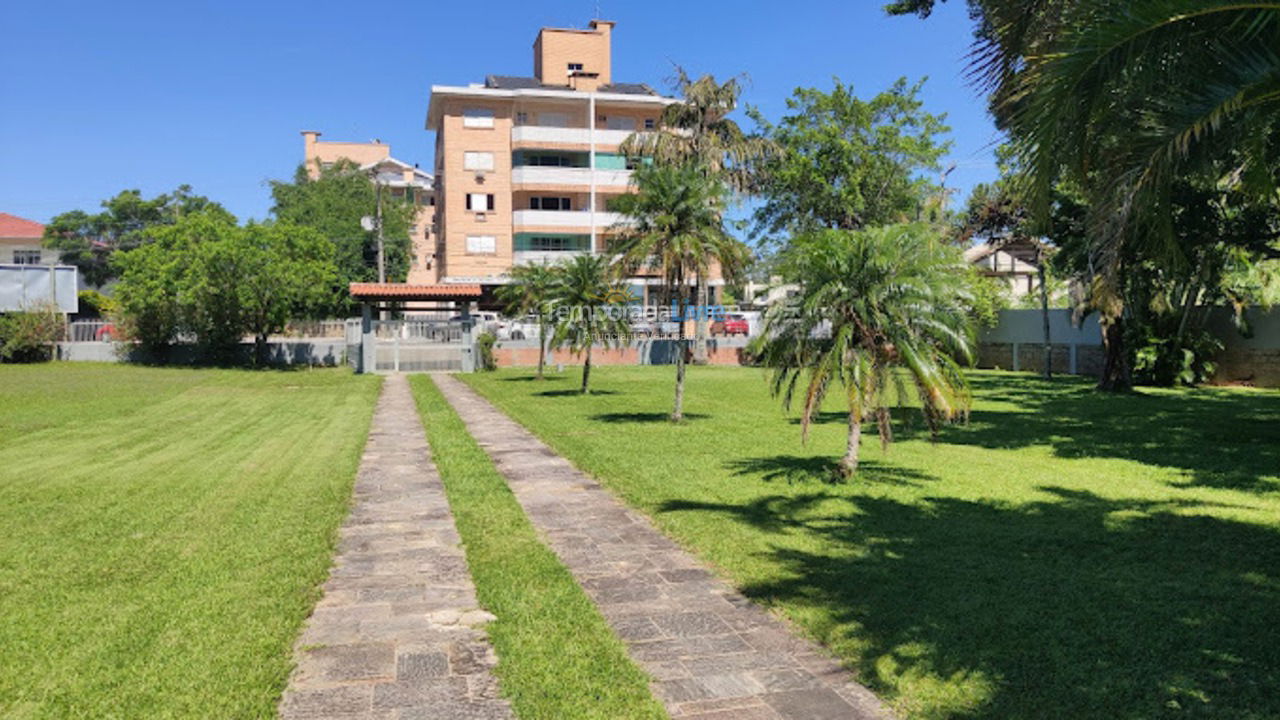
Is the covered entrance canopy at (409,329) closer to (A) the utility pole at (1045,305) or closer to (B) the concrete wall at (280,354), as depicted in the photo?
(B) the concrete wall at (280,354)

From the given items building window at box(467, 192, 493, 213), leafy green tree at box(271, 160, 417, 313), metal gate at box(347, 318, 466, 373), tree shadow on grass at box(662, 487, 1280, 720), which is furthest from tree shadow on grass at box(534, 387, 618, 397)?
leafy green tree at box(271, 160, 417, 313)

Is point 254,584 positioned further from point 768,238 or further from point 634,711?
point 768,238

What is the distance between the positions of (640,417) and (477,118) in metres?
35.6

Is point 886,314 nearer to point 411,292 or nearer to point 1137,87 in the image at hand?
point 1137,87

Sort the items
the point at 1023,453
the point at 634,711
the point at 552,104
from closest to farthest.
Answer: the point at 634,711
the point at 1023,453
the point at 552,104

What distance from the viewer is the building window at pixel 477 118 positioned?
1907 inches

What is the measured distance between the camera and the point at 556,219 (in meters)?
47.9

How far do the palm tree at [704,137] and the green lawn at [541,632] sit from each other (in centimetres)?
2805

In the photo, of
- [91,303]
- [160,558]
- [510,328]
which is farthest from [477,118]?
[160,558]

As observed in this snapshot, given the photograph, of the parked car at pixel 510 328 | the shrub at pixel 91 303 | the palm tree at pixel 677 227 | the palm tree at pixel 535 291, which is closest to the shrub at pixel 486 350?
the parked car at pixel 510 328

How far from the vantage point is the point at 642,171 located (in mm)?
15578

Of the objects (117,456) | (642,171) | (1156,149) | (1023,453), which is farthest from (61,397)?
(1156,149)

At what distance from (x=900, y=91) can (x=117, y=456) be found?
3597cm

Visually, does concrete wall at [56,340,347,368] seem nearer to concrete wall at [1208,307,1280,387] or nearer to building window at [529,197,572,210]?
building window at [529,197,572,210]
